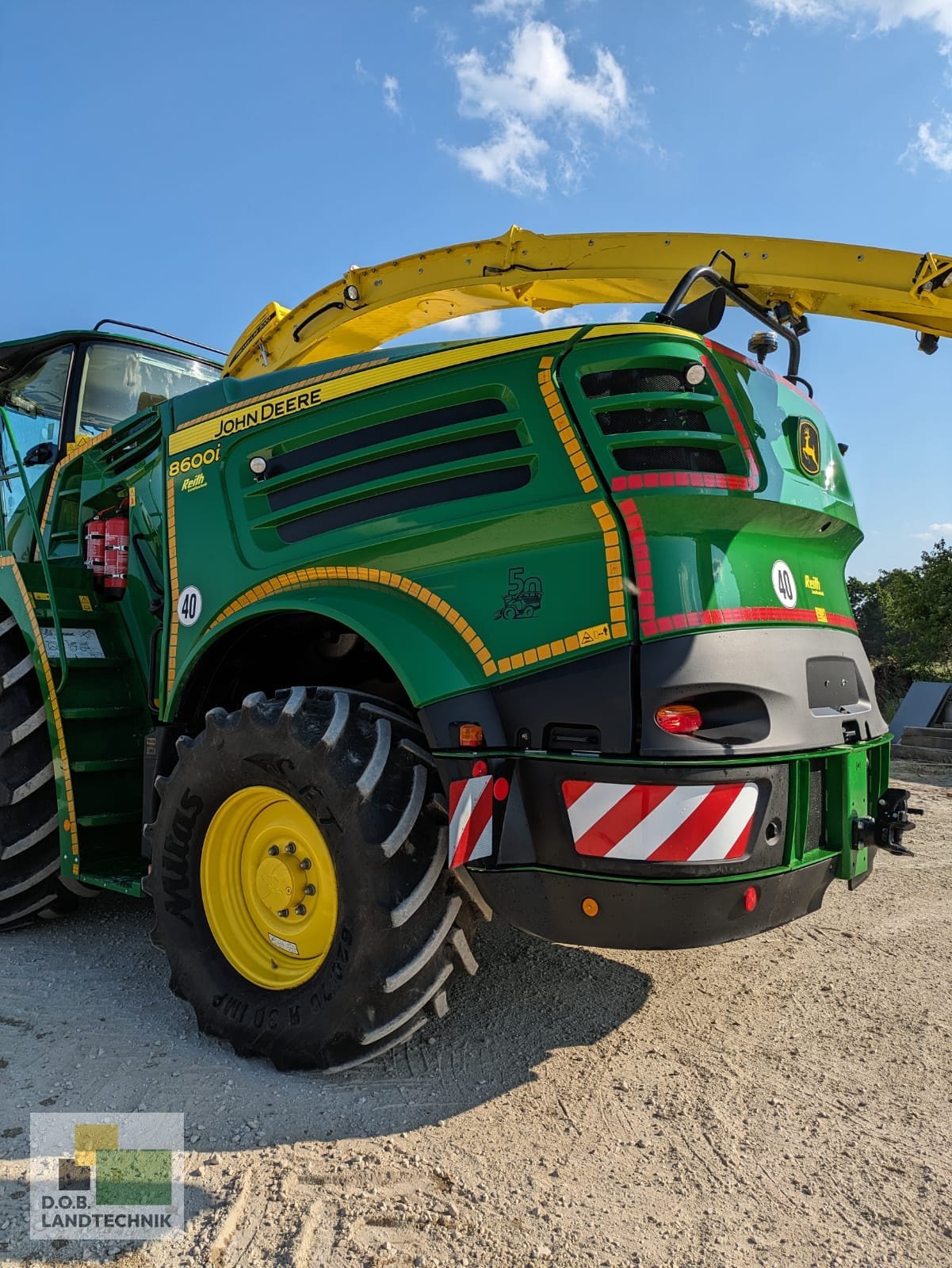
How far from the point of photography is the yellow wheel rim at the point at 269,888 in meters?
2.78

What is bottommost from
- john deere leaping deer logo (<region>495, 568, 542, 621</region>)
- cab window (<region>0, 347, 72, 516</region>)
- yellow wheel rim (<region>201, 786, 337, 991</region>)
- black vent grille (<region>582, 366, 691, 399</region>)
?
yellow wheel rim (<region>201, 786, 337, 991</region>)

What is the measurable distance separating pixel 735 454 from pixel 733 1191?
1889mm

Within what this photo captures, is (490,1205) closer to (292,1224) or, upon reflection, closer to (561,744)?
(292,1224)

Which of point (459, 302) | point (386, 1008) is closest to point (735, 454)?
point (386, 1008)

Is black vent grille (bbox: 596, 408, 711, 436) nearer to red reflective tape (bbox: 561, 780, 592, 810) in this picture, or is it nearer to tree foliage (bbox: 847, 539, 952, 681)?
red reflective tape (bbox: 561, 780, 592, 810)

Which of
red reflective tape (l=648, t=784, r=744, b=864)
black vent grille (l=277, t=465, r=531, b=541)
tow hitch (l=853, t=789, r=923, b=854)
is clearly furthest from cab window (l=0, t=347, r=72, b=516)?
tow hitch (l=853, t=789, r=923, b=854)

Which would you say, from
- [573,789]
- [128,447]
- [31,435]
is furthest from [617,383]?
[31,435]

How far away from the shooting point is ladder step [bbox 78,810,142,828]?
3.63 m

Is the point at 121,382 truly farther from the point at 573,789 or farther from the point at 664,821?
the point at 664,821

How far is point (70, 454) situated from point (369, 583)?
2.35m

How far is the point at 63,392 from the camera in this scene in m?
4.62

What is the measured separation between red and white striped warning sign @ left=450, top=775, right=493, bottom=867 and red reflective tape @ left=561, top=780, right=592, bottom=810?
7.9 inches

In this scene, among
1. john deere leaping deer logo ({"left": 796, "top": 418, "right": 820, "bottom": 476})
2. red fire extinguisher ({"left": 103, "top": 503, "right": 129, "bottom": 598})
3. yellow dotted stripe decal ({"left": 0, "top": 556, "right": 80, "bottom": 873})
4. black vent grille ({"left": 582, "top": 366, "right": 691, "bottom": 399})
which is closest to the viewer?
black vent grille ({"left": 582, "top": 366, "right": 691, "bottom": 399})

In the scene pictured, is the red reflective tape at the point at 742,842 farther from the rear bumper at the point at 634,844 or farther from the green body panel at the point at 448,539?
the green body panel at the point at 448,539
